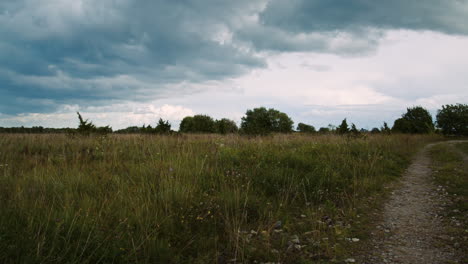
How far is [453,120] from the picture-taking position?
37500 millimetres

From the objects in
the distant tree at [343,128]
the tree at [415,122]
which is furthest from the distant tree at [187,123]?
the distant tree at [343,128]

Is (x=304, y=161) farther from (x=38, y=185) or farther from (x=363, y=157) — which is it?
(x=38, y=185)

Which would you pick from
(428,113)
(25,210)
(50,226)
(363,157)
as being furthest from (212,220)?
(428,113)

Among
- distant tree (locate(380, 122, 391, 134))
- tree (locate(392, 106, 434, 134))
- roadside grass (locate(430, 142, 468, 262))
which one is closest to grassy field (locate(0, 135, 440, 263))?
roadside grass (locate(430, 142, 468, 262))

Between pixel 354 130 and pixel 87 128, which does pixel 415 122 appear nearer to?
pixel 354 130

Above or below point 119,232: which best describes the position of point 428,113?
above

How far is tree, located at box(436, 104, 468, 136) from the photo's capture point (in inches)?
1446

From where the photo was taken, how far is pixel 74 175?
16.8 ft

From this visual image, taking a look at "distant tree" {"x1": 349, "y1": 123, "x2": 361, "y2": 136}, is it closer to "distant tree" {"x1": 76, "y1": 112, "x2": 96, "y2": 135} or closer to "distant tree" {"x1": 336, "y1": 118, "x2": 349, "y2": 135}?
"distant tree" {"x1": 336, "y1": 118, "x2": 349, "y2": 135}

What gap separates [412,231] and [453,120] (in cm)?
4561

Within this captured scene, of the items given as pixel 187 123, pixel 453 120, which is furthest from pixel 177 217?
pixel 187 123

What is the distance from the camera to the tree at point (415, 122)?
39453 mm

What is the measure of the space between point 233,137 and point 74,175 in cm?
815

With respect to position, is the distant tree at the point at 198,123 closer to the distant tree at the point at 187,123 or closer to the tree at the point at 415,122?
the distant tree at the point at 187,123
